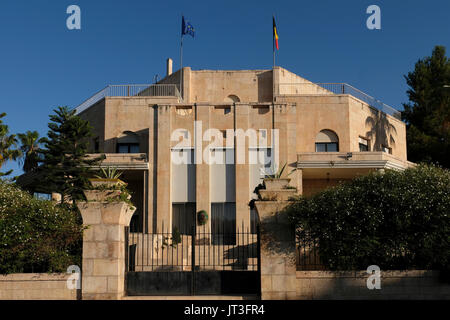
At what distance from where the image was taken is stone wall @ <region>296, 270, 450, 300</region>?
45.7 ft

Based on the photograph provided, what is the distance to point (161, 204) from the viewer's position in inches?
1168

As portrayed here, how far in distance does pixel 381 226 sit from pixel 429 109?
120 ft

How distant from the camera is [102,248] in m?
14.5

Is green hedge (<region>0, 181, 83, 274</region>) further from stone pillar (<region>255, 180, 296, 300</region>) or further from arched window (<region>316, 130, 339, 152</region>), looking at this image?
arched window (<region>316, 130, 339, 152</region>)

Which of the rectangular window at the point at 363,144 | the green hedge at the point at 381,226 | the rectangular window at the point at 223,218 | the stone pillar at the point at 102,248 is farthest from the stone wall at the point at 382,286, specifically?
the rectangular window at the point at 363,144

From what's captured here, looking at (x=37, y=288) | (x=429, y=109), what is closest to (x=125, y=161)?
(x=37, y=288)

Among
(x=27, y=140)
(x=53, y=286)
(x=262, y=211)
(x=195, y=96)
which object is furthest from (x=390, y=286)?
(x=27, y=140)

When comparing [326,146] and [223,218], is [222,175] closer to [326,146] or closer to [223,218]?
[223,218]

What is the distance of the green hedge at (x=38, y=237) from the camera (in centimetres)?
1493

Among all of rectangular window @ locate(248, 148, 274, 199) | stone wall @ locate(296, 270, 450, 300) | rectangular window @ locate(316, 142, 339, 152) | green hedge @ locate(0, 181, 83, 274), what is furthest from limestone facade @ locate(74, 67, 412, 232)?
green hedge @ locate(0, 181, 83, 274)

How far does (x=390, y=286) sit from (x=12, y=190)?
41.8ft

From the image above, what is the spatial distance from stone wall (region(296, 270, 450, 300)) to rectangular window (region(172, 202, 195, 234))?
1605 cm
